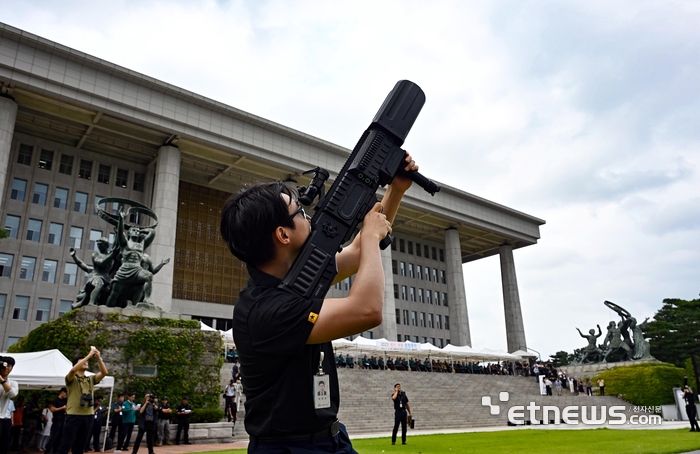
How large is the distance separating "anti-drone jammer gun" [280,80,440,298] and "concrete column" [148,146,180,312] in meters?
35.6

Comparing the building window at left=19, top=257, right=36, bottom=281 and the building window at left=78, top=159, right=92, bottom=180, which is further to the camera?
the building window at left=78, top=159, right=92, bottom=180

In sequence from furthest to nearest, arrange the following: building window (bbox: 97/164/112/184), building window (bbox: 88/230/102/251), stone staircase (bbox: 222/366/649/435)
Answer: building window (bbox: 97/164/112/184) → building window (bbox: 88/230/102/251) → stone staircase (bbox: 222/366/649/435)

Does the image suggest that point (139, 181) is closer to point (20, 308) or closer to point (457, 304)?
point (20, 308)

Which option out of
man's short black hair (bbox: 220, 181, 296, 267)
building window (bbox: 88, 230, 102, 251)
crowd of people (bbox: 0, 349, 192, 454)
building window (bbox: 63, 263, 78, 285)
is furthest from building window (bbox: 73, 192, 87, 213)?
man's short black hair (bbox: 220, 181, 296, 267)

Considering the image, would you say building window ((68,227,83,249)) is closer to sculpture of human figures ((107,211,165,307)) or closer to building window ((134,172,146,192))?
building window ((134,172,146,192))

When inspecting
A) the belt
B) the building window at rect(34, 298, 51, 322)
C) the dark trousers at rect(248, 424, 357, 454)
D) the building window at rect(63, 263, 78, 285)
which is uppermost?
the building window at rect(63, 263, 78, 285)

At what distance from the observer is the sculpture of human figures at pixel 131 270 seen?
19359mm

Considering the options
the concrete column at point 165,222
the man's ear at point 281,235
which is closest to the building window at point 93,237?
the concrete column at point 165,222

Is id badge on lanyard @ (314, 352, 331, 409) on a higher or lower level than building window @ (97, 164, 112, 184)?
lower

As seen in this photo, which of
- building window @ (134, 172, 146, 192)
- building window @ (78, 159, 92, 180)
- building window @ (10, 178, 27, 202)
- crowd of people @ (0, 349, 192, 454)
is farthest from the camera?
building window @ (134, 172, 146, 192)

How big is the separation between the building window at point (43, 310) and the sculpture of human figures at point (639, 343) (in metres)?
46.4

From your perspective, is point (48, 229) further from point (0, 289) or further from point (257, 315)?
point (257, 315)

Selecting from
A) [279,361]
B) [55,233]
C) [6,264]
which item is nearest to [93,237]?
[55,233]

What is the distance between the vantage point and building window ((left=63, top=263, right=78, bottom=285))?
42719 mm
